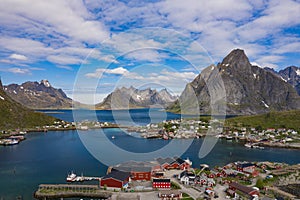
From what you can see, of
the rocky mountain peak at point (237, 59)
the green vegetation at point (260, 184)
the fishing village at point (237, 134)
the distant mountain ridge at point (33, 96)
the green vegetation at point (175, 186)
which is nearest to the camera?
the green vegetation at point (175, 186)

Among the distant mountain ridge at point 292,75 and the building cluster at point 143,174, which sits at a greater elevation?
the distant mountain ridge at point 292,75

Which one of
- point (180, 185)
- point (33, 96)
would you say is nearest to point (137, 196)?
point (180, 185)

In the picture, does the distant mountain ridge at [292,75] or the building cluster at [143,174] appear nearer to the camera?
the building cluster at [143,174]

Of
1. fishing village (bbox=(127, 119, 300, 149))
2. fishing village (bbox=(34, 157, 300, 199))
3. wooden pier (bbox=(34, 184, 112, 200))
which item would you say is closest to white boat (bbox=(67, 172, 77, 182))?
fishing village (bbox=(34, 157, 300, 199))

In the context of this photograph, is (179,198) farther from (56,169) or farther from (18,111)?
(18,111)

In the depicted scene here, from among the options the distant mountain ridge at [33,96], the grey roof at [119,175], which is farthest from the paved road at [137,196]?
the distant mountain ridge at [33,96]

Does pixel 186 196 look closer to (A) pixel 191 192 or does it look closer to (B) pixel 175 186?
(A) pixel 191 192

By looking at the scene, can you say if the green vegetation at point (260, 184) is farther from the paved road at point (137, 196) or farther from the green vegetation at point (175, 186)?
the paved road at point (137, 196)
